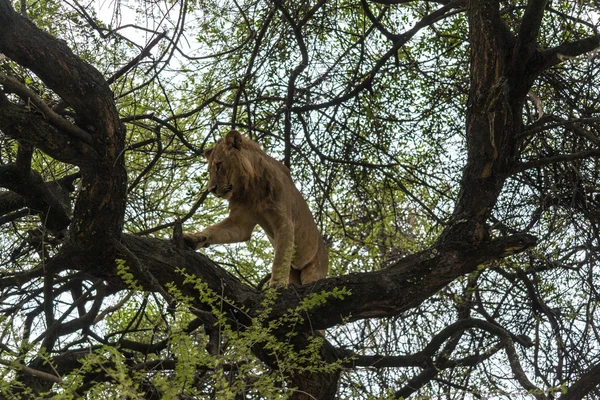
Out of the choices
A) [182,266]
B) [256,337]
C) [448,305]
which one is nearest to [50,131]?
[182,266]

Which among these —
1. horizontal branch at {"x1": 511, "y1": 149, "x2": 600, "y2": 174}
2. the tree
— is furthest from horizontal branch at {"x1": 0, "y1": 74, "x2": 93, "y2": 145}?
horizontal branch at {"x1": 511, "y1": 149, "x2": 600, "y2": 174}

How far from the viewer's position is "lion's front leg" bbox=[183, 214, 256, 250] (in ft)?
17.2

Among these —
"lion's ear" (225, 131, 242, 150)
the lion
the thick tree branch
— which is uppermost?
the thick tree branch

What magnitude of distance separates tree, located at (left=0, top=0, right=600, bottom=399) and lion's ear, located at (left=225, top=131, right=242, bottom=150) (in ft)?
1.22

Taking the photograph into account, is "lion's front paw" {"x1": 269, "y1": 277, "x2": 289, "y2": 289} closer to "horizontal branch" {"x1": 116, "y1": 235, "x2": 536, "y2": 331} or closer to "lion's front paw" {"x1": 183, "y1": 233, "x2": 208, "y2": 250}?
"horizontal branch" {"x1": 116, "y1": 235, "x2": 536, "y2": 331}

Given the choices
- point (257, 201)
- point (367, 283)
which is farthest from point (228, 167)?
point (367, 283)

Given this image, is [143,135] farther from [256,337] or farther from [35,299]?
[256,337]

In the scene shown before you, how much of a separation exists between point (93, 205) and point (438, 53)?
4.24m

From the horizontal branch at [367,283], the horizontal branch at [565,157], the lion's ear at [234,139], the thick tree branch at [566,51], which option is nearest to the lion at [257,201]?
the lion's ear at [234,139]

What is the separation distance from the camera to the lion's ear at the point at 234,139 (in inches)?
226

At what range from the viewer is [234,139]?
577 centimetres

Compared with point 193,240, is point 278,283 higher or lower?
lower

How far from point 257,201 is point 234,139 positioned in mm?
518

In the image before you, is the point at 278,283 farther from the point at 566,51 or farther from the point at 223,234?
the point at 566,51
